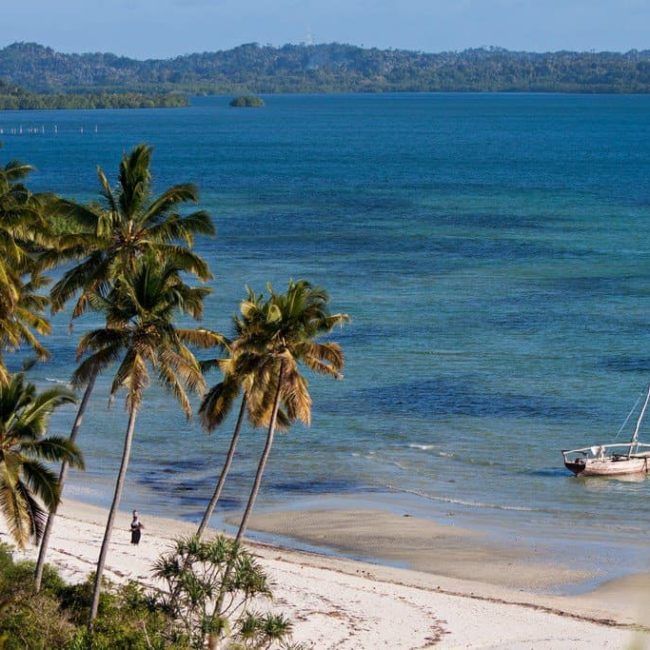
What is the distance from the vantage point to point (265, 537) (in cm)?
4453

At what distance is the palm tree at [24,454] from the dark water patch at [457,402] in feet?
103

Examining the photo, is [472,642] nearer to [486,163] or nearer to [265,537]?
[265,537]

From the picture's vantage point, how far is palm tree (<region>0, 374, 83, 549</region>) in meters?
28.1

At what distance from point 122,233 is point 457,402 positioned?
3083cm

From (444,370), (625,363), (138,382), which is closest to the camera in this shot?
(138,382)

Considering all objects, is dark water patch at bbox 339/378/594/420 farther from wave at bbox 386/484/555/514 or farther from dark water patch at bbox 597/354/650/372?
wave at bbox 386/484/555/514

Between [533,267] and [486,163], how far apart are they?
96.4m

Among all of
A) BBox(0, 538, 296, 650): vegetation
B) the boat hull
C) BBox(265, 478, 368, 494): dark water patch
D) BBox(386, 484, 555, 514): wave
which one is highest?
BBox(0, 538, 296, 650): vegetation

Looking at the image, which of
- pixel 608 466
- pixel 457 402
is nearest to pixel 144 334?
pixel 608 466

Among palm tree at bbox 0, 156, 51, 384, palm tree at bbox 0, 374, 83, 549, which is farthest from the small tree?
palm tree at bbox 0, 156, 51, 384

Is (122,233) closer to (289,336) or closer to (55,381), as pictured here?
(289,336)

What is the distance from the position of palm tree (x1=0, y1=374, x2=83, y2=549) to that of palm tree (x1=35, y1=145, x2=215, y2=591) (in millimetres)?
2724

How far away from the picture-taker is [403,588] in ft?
127

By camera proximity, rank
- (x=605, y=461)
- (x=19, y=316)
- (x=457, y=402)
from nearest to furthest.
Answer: (x=19, y=316) < (x=605, y=461) < (x=457, y=402)
